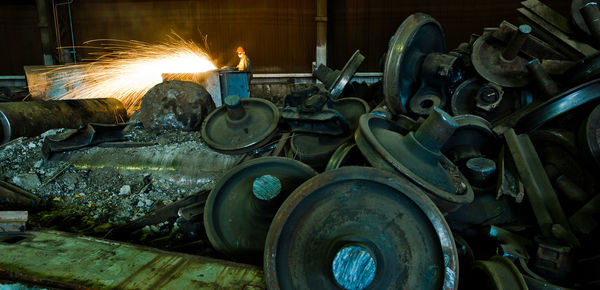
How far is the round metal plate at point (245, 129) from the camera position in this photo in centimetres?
309

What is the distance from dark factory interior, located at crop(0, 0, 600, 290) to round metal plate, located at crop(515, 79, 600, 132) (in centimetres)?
1

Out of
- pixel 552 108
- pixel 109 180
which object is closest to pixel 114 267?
pixel 109 180

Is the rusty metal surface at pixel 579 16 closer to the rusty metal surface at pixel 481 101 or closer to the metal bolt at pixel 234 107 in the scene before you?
the rusty metal surface at pixel 481 101

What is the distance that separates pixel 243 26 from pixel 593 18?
24.1 feet

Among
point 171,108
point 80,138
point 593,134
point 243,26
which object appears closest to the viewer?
point 593,134

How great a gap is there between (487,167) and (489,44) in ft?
5.59

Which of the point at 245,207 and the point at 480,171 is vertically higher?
the point at 480,171

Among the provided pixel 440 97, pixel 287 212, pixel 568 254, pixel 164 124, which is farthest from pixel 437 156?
pixel 164 124

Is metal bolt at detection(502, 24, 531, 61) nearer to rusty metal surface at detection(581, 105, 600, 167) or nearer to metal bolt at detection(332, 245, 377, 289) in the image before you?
rusty metal surface at detection(581, 105, 600, 167)

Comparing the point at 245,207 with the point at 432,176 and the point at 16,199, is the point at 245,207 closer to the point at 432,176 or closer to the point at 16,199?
the point at 432,176

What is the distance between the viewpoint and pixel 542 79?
246 cm

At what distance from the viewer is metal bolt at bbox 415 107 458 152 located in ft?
5.56

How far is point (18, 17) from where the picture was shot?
8.77 metres

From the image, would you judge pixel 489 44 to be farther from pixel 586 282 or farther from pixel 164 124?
pixel 164 124
